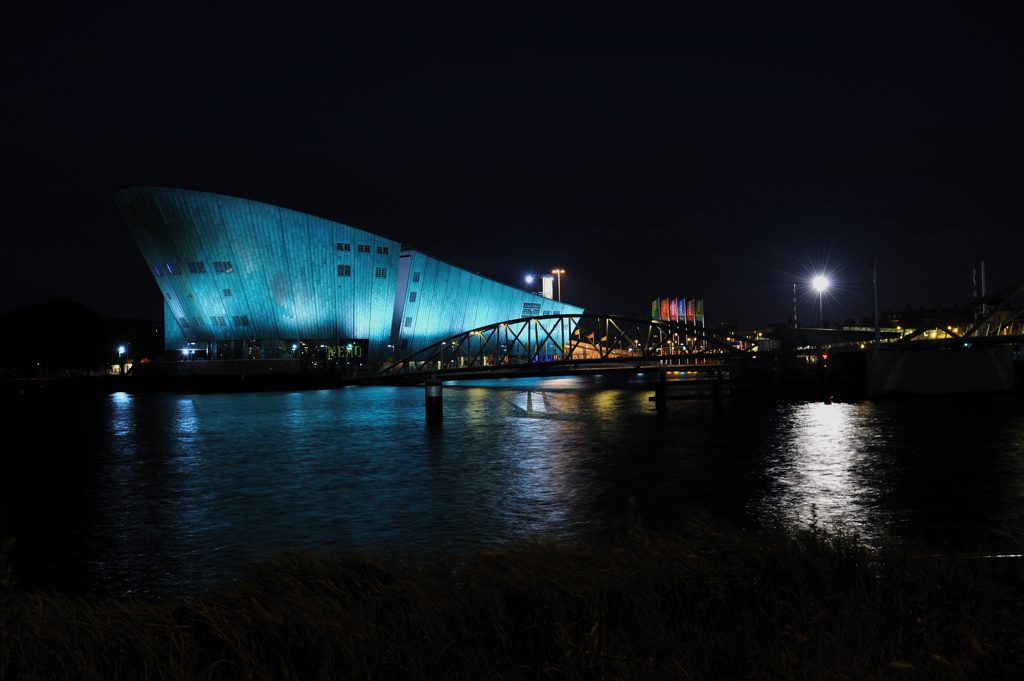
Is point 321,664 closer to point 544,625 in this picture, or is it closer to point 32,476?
point 544,625

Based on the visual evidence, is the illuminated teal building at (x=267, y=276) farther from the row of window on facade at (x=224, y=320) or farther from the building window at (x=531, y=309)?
the building window at (x=531, y=309)

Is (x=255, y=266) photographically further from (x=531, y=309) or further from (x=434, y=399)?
(x=434, y=399)

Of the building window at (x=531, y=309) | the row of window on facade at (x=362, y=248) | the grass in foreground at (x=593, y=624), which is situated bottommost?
the grass in foreground at (x=593, y=624)

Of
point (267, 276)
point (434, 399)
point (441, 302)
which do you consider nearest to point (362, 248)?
point (267, 276)

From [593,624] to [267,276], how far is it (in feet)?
293

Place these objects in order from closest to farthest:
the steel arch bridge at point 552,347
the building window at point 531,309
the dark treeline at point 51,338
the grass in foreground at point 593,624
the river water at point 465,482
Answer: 1. the grass in foreground at point 593,624
2. the river water at point 465,482
3. the steel arch bridge at point 552,347
4. the dark treeline at point 51,338
5. the building window at point 531,309

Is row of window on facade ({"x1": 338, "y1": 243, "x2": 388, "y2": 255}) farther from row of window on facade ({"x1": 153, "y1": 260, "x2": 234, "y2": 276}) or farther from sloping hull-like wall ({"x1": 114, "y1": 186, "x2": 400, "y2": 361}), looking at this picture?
row of window on facade ({"x1": 153, "y1": 260, "x2": 234, "y2": 276})

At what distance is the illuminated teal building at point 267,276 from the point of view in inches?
3514

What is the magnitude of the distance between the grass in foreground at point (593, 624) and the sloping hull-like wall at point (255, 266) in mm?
85527

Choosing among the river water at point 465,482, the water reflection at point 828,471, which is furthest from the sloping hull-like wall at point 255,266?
the water reflection at point 828,471

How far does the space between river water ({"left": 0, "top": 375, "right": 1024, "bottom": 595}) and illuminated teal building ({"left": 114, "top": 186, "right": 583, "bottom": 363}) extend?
144ft

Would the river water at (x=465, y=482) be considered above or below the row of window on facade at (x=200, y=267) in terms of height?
below

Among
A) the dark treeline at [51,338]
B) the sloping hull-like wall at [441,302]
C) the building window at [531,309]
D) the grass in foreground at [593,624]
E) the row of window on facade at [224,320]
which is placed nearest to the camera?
the grass in foreground at [593,624]

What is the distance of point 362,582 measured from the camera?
9383mm
